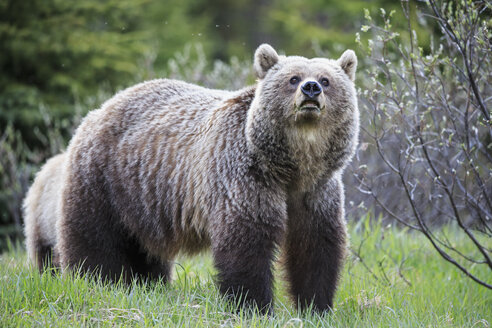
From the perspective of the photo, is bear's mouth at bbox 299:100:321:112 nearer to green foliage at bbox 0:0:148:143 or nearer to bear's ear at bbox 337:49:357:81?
bear's ear at bbox 337:49:357:81

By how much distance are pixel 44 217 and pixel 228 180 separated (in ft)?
8.24

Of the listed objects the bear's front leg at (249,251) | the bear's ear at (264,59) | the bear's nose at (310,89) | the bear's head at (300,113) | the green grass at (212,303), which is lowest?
the green grass at (212,303)

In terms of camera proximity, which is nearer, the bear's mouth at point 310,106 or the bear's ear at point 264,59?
the bear's mouth at point 310,106

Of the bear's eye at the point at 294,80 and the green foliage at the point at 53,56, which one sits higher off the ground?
the bear's eye at the point at 294,80

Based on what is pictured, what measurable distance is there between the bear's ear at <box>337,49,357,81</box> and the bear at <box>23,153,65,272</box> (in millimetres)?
2927

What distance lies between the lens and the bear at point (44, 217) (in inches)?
263

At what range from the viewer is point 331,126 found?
5090mm

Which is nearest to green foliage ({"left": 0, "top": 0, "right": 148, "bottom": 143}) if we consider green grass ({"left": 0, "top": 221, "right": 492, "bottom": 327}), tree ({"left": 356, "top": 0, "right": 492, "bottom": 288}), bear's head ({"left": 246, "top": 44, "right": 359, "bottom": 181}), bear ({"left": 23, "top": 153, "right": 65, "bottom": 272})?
bear ({"left": 23, "top": 153, "right": 65, "bottom": 272})

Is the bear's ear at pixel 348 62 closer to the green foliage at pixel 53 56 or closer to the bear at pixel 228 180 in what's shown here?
the bear at pixel 228 180

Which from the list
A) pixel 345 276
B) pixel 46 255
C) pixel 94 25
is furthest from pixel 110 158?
pixel 94 25

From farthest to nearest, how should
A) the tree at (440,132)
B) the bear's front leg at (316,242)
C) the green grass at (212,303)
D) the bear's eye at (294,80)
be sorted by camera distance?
1. the tree at (440,132)
2. the bear's front leg at (316,242)
3. the bear's eye at (294,80)
4. the green grass at (212,303)

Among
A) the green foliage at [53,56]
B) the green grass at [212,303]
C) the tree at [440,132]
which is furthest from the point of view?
the green foliage at [53,56]

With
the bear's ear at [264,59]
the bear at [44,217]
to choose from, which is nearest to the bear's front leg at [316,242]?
the bear's ear at [264,59]

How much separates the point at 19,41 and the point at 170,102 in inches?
288
